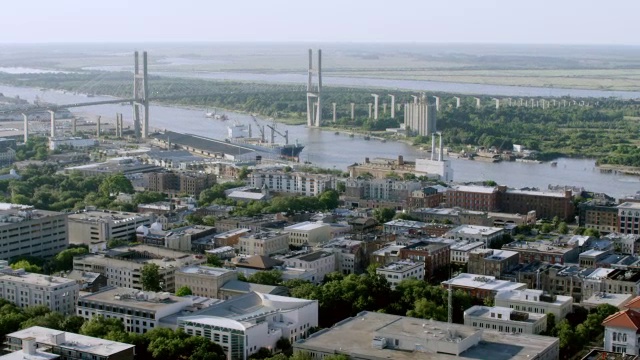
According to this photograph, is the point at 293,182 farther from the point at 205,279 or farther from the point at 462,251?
the point at 205,279

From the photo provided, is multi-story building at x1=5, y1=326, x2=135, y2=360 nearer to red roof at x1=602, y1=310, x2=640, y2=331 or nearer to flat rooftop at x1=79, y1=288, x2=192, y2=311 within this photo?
flat rooftop at x1=79, y1=288, x2=192, y2=311

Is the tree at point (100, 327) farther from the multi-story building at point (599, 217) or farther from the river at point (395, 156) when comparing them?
the river at point (395, 156)

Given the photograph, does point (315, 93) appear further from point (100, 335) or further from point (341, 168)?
point (100, 335)

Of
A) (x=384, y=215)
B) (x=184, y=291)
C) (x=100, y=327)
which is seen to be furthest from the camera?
(x=384, y=215)

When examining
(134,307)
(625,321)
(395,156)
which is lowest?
(395,156)

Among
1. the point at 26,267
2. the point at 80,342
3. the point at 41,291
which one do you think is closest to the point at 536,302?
the point at 80,342

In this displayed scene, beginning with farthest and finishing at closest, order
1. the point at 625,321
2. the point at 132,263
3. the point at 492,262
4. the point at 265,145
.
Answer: the point at 265,145 → the point at 492,262 → the point at 132,263 → the point at 625,321

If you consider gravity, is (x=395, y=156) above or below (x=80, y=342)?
below

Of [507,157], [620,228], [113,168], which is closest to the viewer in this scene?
[620,228]

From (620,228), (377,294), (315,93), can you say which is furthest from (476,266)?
(315,93)
